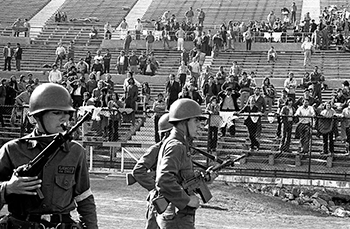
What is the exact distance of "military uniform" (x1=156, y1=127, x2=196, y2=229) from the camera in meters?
6.92

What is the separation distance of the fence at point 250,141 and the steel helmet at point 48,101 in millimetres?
15070

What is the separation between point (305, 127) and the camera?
2119 cm

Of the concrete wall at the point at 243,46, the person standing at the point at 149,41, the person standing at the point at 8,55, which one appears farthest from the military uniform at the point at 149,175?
the concrete wall at the point at 243,46

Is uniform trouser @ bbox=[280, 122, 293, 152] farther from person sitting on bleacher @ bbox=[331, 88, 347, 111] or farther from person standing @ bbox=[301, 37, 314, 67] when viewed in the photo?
person standing @ bbox=[301, 37, 314, 67]

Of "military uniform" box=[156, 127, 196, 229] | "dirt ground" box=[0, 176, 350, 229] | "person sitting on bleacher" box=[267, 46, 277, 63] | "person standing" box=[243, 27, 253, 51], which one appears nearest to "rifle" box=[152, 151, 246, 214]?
"military uniform" box=[156, 127, 196, 229]

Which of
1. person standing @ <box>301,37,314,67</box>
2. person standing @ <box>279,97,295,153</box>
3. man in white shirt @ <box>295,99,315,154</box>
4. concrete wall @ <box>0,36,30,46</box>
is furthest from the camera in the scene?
concrete wall @ <box>0,36,30,46</box>

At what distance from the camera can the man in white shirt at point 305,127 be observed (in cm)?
2109

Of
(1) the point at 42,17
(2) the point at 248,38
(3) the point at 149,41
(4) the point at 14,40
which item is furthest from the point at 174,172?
(1) the point at 42,17

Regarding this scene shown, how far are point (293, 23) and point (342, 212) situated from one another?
2639cm

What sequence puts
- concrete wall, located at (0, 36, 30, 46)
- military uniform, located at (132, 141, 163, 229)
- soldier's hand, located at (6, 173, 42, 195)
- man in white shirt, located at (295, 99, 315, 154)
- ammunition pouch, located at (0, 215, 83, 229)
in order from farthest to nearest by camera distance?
concrete wall, located at (0, 36, 30, 46), man in white shirt, located at (295, 99, 315, 154), military uniform, located at (132, 141, 163, 229), ammunition pouch, located at (0, 215, 83, 229), soldier's hand, located at (6, 173, 42, 195)

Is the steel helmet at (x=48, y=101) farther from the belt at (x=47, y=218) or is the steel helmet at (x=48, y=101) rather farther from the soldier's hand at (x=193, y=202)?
the soldier's hand at (x=193, y=202)

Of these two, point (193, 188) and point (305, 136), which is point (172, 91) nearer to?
point (305, 136)

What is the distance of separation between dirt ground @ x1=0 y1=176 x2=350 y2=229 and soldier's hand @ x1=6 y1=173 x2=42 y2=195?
833 cm

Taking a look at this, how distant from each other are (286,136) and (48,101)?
16.2 meters
